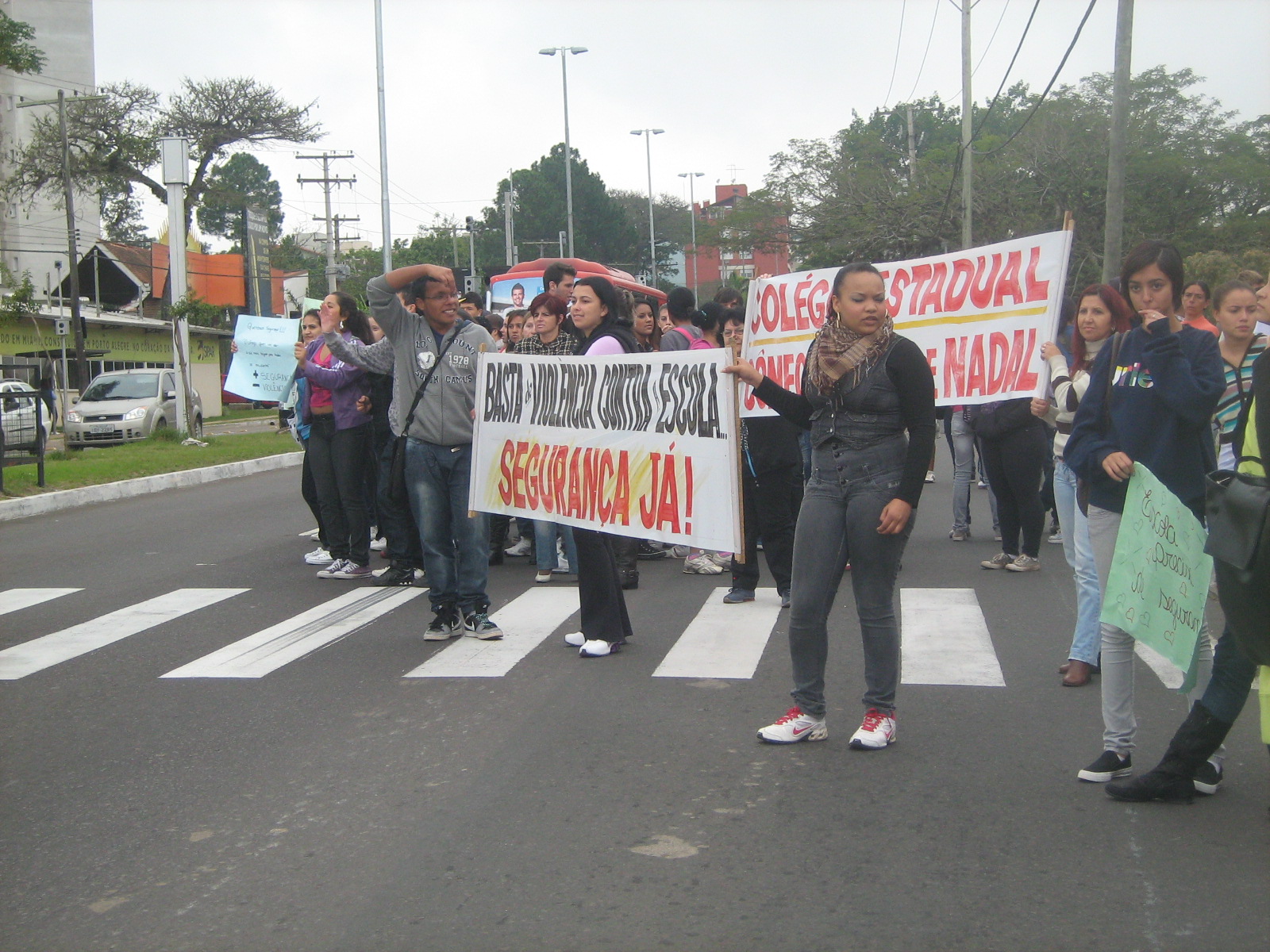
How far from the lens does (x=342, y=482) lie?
30.2 ft

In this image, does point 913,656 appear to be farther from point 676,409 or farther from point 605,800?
point 605,800

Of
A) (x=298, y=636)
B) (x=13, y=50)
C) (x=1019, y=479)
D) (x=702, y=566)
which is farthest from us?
(x=13, y=50)

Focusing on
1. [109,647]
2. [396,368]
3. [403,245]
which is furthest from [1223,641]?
[403,245]

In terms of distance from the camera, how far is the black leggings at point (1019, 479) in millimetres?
8859

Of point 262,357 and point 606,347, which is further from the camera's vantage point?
point 262,357

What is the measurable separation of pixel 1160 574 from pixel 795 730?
1.49 metres

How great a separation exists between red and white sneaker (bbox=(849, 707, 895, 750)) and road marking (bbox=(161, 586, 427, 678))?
3.08 metres

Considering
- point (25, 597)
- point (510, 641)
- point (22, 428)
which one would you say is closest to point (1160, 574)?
point (510, 641)

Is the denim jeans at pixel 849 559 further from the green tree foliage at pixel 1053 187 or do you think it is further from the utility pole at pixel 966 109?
the green tree foliage at pixel 1053 187

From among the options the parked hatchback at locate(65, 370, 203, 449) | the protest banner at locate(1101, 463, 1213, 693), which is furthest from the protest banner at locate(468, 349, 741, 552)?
→ the parked hatchback at locate(65, 370, 203, 449)

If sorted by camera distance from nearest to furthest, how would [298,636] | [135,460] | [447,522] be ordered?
[447,522] < [298,636] < [135,460]

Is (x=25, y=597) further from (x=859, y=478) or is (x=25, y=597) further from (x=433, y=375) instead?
(x=859, y=478)

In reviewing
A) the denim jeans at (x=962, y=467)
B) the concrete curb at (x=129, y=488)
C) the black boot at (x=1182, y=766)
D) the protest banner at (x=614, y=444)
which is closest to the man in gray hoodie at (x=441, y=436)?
the protest banner at (x=614, y=444)

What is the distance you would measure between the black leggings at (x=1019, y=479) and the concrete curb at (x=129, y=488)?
10381 millimetres
